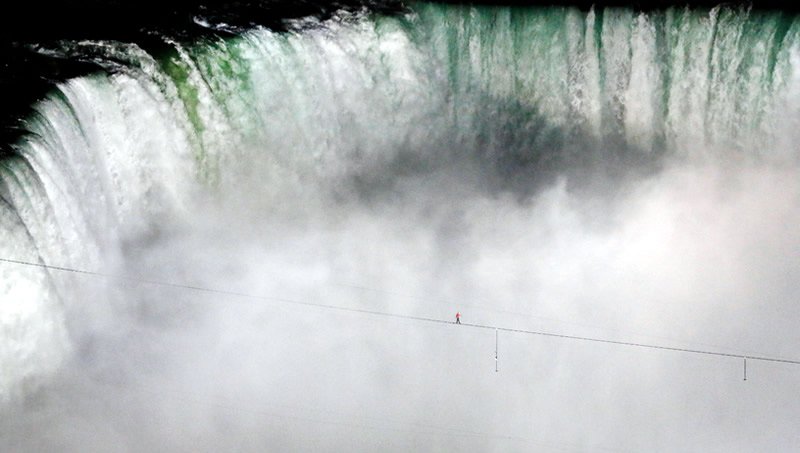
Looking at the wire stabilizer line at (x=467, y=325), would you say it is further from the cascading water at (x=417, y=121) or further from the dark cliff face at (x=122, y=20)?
the dark cliff face at (x=122, y=20)

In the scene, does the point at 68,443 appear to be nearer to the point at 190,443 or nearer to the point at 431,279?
the point at 190,443

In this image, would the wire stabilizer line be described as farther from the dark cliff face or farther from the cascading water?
the dark cliff face

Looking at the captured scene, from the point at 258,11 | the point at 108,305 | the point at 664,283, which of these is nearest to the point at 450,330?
the point at 664,283

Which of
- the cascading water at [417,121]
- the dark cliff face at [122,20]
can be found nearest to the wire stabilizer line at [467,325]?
the cascading water at [417,121]

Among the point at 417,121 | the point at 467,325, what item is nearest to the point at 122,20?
the point at 417,121

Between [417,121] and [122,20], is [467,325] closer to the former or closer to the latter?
[417,121]

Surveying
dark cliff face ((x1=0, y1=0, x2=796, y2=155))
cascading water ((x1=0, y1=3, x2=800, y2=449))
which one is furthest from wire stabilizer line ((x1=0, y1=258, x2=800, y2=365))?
dark cliff face ((x1=0, y1=0, x2=796, y2=155))
